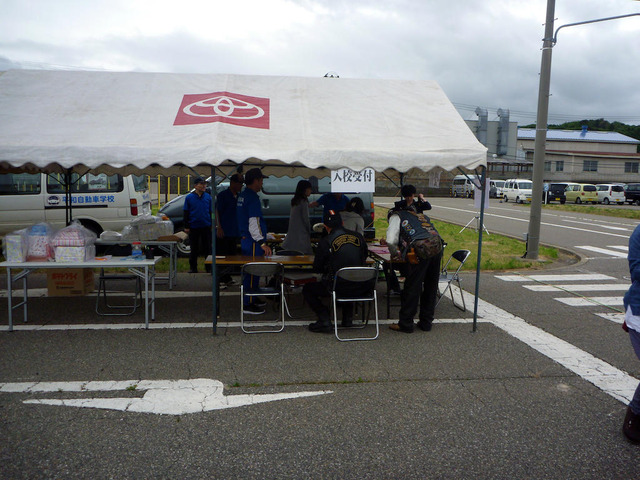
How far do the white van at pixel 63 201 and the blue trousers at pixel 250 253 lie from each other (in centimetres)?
492

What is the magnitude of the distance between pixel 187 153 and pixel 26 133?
1869mm

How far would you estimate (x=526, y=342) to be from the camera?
5.90 meters

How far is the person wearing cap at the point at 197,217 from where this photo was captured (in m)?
9.29

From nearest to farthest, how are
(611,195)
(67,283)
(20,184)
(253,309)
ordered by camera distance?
(253,309)
(67,283)
(20,184)
(611,195)

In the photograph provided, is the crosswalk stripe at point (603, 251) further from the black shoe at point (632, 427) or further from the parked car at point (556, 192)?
the parked car at point (556, 192)

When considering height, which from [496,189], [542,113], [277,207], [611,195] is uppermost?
[542,113]

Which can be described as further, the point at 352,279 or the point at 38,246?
the point at 38,246

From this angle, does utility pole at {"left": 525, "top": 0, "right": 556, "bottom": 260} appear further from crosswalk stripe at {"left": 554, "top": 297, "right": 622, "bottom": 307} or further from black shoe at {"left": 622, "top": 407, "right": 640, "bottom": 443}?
black shoe at {"left": 622, "top": 407, "right": 640, "bottom": 443}

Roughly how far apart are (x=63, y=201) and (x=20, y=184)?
2.74 ft

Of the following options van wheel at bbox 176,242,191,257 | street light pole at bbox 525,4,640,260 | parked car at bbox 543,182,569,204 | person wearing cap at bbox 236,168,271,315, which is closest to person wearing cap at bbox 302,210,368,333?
person wearing cap at bbox 236,168,271,315

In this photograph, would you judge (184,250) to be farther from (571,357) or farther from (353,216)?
(571,357)

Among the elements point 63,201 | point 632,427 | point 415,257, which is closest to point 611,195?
point 415,257

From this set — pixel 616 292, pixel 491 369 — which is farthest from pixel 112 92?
pixel 616 292

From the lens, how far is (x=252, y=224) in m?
6.55
